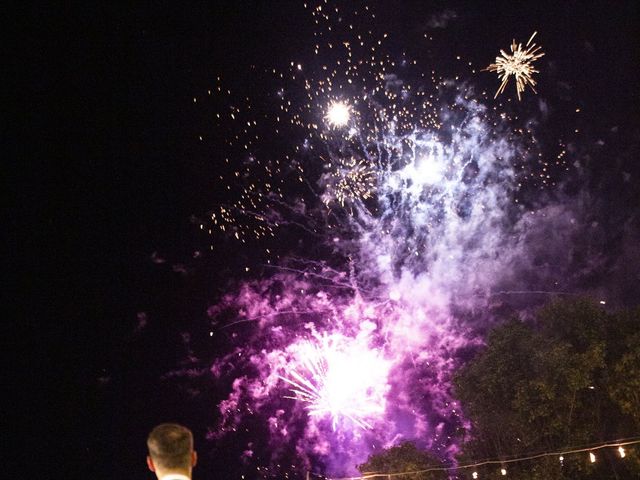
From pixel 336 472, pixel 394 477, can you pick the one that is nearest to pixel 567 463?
pixel 394 477

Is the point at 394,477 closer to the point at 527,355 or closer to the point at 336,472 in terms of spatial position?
the point at 527,355

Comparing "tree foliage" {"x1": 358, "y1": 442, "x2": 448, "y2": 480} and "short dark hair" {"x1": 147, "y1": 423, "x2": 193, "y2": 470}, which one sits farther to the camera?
"tree foliage" {"x1": 358, "y1": 442, "x2": 448, "y2": 480}

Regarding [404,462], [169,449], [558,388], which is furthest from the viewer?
[404,462]

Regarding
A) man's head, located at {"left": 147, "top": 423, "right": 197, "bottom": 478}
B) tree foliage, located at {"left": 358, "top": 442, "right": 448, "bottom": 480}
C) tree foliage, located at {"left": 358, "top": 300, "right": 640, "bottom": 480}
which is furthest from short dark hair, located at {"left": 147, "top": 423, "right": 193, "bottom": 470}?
tree foliage, located at {"left": 358, "top": 442, "right": 448, "bottom": 480}

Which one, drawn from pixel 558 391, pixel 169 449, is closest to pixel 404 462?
pixel 558 391

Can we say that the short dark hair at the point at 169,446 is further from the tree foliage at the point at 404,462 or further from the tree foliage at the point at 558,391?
the tree foliage at the point at 404,462

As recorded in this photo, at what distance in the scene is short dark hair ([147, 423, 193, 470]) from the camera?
282 centimetres

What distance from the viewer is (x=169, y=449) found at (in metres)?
2.82

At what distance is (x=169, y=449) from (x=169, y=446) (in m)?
0.02

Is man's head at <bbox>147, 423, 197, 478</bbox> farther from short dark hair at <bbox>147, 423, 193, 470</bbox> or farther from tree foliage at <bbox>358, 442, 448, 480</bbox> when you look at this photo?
tree foliage at <bbox>358, 442, 448, 480</bbox>

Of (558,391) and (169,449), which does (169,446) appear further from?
(558,391)

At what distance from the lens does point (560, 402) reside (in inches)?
515

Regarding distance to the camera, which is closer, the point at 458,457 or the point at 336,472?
the point at 458,457

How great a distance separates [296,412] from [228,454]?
5106 mm
